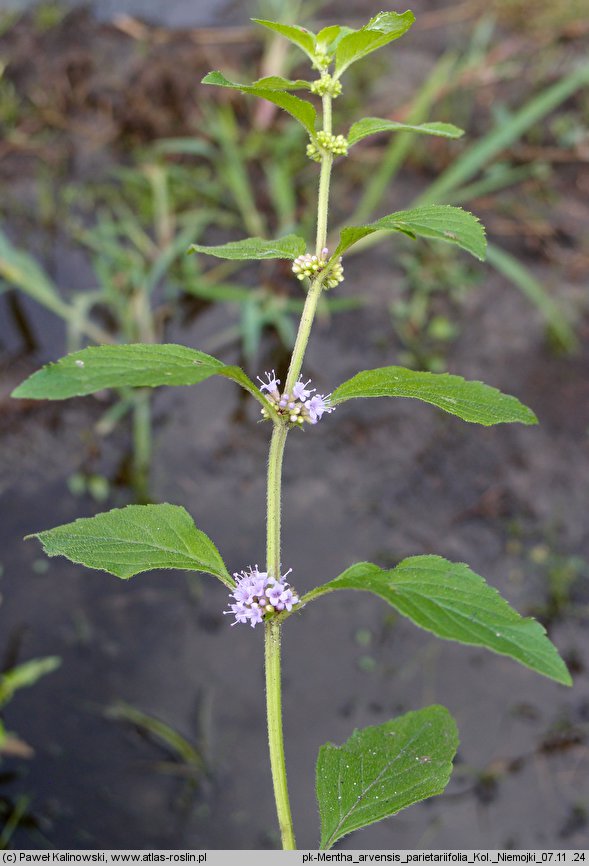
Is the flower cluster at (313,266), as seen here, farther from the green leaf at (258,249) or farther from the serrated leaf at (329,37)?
the serrated leaf at (329,37)

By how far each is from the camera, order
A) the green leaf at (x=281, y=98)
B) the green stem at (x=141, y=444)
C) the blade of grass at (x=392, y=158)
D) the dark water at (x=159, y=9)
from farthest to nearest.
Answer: the dark water at (x=159, y=9) → the blade of grass at (x=392, y=158) → the green stem at (x=141, y=444) → the green leaf at (x=281, y=98)

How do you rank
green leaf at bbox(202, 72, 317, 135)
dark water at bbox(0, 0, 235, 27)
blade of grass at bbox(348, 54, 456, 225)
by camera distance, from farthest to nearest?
dark water at bbox(0, 0, 235, 27) < blade of grass at bbox(348, 54, 456, 225) < green leaf at bbox(202, 72, 317, 135)

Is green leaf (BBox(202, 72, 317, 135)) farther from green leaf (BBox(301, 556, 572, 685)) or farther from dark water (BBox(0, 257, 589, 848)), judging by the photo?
dark water (BBox(0, 257, 589, 848))

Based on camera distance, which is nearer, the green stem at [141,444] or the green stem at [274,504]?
the green stem at [274,504]

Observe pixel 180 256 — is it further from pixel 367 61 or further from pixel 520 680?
pixel 520 680

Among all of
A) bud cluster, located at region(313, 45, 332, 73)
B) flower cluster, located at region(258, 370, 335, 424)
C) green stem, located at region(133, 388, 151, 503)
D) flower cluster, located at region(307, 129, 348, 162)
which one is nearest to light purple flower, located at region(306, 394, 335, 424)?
flower cluster, located at region(258, 370, 335, 424)

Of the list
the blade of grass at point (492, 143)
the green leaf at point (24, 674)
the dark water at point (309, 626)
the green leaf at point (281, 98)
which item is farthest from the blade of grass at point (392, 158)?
the green leaf at point (281, 98)
